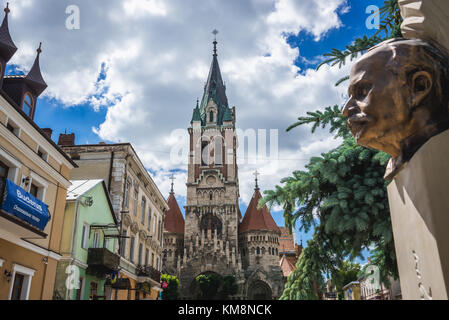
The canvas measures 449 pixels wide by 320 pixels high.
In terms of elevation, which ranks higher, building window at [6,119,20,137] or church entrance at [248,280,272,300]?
building window at [6,119,20,137]

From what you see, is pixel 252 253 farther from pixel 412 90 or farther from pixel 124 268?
pixel 412 90

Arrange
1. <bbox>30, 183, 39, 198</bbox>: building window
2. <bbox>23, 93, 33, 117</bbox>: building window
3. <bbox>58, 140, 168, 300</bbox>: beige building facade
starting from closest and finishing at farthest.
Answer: <bbox>30, 183, 39, 198</bbox>: building window → <bbox>23, 93, 33, 117</bbox>: building window → <bbox>58, 140, 168, 300</bbox>: beige building facade

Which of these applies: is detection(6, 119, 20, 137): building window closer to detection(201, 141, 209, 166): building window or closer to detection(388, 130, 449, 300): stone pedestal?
detection(388, 130, 449, 300): stone pedestal

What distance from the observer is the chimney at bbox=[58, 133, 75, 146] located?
74.8 feet

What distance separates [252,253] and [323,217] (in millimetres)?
47120

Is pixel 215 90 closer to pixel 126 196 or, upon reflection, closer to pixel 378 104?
pixel 126 196

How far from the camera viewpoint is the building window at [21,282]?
1058 cm

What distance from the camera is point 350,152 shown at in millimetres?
5922

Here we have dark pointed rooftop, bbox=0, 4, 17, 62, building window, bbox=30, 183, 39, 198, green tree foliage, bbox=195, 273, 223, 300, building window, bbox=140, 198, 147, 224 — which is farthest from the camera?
green tree foliage, bbox=195, 273, 223, 300

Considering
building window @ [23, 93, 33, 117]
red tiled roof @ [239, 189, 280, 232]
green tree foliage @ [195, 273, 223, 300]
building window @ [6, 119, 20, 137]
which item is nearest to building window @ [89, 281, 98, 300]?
building window @ [23, 93, 33, 117]

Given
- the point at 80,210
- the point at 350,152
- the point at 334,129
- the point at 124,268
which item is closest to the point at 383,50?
the point at 350,152

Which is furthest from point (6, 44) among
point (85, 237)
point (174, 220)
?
point (174, 220)

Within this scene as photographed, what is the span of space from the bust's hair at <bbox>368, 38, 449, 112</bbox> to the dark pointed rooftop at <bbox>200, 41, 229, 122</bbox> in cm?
6044

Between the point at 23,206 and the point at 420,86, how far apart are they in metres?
10.0
